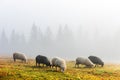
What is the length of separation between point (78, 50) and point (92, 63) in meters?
131

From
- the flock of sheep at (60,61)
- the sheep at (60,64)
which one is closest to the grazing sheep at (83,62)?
the flock of sheep at (60,61)

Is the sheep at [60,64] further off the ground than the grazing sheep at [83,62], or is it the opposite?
the grazing sheep at [83,62]

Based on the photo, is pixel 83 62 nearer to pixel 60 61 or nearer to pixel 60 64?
pixel 60 61

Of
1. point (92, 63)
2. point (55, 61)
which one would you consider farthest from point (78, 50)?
point (55, 61)

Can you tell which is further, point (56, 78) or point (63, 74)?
point (63, 74)

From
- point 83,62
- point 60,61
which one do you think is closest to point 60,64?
point 60,61

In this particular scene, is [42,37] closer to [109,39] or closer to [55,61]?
[109,39]

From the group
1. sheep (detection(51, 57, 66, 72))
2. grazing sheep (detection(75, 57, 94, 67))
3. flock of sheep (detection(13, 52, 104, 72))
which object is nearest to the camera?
sheep (detection(51, 57, 66, 72))

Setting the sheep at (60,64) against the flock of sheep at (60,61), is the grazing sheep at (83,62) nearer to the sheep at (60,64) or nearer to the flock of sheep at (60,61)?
the flock of sheep at (60,61)

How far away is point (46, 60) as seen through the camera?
150ft

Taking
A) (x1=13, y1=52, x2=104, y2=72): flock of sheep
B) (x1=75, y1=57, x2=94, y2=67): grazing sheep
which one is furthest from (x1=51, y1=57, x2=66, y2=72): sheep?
(x1=75, y1=57, x2=94, y2=67): grazing sheep

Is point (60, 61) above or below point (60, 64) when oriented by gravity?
above

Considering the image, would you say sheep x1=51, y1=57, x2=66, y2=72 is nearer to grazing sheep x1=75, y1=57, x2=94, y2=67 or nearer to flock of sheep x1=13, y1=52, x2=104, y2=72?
flock of sheep x1=13, y1=52, x2=104, y2=72

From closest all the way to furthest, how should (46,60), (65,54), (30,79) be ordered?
(30,79), (46,60), (65,54)
